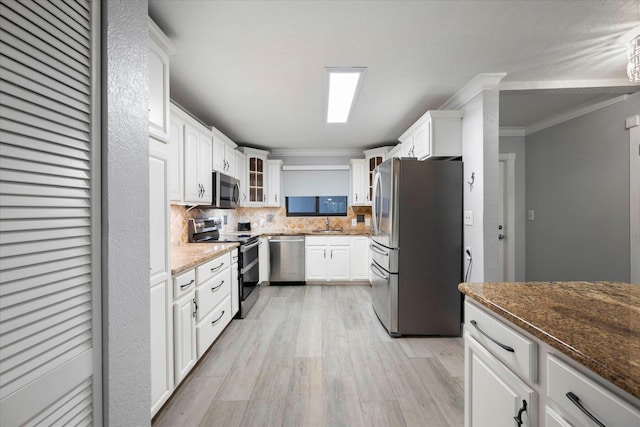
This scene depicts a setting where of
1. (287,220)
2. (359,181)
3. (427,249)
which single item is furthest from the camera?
(287,220)

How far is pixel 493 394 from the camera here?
39.0 inches

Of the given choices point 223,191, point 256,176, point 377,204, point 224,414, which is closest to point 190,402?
point 224,414

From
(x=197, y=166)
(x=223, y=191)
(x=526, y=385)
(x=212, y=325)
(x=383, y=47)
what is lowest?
(x=212, y=325)

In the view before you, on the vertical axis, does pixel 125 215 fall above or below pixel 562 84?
below

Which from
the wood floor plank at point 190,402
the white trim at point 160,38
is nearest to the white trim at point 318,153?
the white trim at point 160,38

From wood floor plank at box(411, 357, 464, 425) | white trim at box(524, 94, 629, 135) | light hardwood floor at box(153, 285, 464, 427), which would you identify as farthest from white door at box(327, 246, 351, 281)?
white trim at box(524, 94, 629, 135)

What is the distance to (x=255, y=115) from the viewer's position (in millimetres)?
3098

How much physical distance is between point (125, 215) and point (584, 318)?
5.08 ft

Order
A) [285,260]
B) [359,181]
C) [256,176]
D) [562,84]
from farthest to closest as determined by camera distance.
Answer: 1. [359,181]
2. [256,176]
3. [285,260]
4. [562,84]

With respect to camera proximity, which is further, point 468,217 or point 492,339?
point 468,217

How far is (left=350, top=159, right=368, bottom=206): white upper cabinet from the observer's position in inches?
186

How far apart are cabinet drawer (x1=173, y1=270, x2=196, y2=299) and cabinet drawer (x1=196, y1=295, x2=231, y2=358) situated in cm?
36

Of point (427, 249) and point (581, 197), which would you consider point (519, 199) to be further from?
point (427, 249)

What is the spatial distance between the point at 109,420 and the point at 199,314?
4.02 ft
